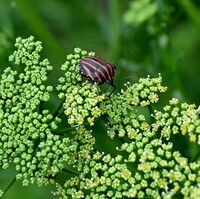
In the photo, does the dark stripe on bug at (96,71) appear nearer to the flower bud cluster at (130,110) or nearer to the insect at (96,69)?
the insect at (96,69)

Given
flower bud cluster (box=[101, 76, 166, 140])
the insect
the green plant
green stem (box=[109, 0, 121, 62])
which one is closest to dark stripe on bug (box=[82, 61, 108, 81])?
the insect

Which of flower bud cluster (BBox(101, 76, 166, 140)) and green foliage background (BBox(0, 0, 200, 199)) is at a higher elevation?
green foliage background (BBox(0, 0, 200, 199))

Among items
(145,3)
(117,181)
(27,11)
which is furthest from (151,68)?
(117,181)

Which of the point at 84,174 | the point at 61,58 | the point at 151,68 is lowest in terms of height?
the point at 84,174

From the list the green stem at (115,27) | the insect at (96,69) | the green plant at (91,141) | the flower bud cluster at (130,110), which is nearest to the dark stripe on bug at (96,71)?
the insect at (96,69)

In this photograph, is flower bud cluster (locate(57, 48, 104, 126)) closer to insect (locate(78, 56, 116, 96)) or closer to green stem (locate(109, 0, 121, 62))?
insect (locate(78, 56, 116, 96))

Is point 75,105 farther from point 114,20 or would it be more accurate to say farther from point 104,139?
point 114,20
